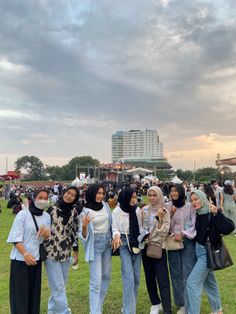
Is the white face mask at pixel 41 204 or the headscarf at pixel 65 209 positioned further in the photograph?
the headscarf at pixel 65 209

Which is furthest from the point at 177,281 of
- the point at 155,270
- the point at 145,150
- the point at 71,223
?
the point at 145,150

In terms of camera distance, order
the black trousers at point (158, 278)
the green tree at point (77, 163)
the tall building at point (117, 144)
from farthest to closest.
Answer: the tall building at point (117, 144) → the green tree at point (77, 163) → the black trousers at point (158, 278)

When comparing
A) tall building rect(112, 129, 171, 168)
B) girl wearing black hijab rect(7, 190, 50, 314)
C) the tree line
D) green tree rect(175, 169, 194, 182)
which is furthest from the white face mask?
tall building rect(112, 129, 171, 168)

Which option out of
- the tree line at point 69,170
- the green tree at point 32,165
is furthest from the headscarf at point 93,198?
the green tree at point 32,165

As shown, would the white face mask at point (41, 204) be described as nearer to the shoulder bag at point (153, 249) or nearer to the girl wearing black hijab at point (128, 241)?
the girl wearing black hijab at point (128, 241)

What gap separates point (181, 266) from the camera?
4383 mm

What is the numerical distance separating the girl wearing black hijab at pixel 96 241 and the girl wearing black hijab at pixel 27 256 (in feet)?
1.80

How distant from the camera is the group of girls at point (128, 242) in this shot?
3.84 metres

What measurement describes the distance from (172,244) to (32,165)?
4605 inches

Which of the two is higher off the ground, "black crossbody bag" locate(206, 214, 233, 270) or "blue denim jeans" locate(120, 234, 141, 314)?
"black crossbody bag" locate(206, 214, 233, 270)

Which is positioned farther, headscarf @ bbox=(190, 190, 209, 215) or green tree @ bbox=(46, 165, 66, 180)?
green tree @ bbox=(46, 165, 66, 180)

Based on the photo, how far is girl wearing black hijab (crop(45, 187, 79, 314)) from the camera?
400 cm

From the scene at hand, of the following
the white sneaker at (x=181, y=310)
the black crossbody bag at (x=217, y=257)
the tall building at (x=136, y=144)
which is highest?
the tall building at (x=136, y=144)

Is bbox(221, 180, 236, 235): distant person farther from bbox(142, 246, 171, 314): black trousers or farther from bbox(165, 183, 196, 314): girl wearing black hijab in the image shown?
bbox(142, 246, 171, 314): black trousers
